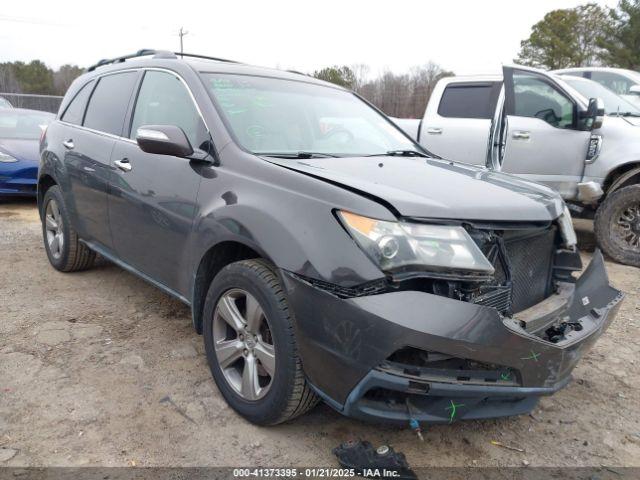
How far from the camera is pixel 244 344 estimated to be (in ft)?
8.02

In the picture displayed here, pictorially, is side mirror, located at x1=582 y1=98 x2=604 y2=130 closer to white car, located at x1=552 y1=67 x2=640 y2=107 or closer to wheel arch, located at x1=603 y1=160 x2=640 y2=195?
wheel arch, located at x1=603 y1=160 x2=640 y2=195

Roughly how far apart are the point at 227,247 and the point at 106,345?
1.27 meters

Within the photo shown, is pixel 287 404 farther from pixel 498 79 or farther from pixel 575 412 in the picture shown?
pixel 498 79

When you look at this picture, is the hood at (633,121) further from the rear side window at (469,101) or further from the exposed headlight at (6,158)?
the exposed headlight at (6,158)

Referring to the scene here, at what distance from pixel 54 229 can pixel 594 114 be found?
5.33 metres

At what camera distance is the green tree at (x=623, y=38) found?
24844 millimetres

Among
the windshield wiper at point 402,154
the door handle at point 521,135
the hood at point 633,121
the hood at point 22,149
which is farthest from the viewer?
the hood at point 22,149

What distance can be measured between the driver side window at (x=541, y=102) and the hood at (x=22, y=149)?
264 inches

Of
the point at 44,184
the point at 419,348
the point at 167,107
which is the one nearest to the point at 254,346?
the point at 419,348

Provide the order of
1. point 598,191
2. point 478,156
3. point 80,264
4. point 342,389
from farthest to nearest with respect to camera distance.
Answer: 1. point 478,156
2. point 598,191
3. point 80,264
4. point 342,389

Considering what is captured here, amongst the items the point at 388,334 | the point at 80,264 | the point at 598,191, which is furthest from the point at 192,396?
the point at 598,191

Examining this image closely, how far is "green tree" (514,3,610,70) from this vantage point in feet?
91.5

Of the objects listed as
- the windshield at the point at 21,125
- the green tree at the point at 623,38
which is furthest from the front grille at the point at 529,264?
the green tree at the point at 623,38

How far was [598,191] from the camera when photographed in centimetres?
503
